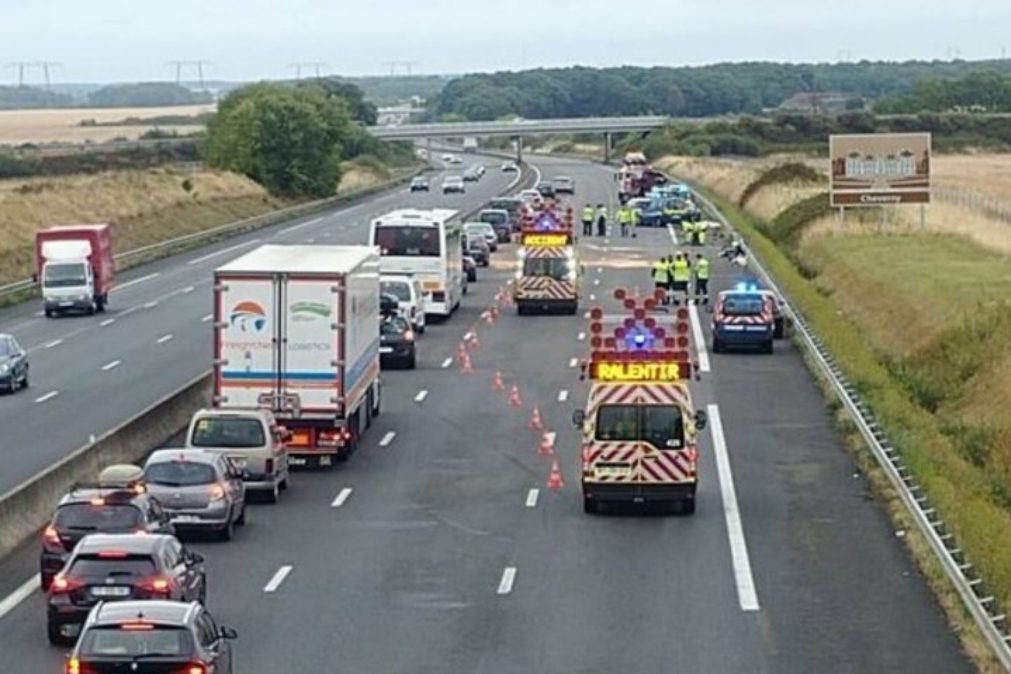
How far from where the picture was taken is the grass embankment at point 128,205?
97062 mm

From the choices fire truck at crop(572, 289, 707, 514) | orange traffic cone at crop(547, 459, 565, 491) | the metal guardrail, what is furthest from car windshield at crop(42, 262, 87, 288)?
fire truck at crop(572, 289, 707, 514)

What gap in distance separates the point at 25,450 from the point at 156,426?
2.31m

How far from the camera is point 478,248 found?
299 feet

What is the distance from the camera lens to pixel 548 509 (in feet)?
123

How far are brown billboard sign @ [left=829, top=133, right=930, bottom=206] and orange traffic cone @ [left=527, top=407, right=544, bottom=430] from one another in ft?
137

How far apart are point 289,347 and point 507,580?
11227 millimetres

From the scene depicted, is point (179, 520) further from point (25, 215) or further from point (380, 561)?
point (25, 215)

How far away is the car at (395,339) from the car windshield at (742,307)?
7968 mm

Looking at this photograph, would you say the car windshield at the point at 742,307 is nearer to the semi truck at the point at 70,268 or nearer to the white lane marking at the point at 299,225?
the semi truck at the point at 70,268

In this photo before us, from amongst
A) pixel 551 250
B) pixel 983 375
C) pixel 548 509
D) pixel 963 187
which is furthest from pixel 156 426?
pixel 963 187

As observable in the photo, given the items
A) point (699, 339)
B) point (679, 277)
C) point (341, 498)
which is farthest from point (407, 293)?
point (341, 498)

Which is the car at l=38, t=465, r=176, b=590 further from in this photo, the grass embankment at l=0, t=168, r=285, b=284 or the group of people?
the grass embankment at l=0, t=168, r=285, b=284

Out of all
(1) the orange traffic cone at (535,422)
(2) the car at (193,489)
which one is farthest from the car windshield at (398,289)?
(2) the car at (193,489)

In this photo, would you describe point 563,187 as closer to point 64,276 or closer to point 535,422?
point 64,276
